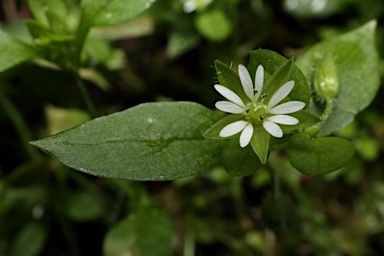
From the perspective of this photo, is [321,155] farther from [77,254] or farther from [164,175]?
[77,254]

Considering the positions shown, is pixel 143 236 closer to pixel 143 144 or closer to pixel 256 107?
pixel 143 144

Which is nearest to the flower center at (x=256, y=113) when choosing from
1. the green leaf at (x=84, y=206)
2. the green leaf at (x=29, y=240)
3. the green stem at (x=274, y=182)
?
the green stem at (x=274, y=182)

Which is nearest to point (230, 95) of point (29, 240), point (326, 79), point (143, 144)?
point (143, 144)

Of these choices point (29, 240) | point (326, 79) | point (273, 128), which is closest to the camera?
point (273, 128)

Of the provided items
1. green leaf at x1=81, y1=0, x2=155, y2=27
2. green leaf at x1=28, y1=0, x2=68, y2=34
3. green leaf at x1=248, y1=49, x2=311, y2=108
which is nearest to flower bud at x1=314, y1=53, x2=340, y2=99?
green leaf at x1=248, y1=49, x2=311, y2=108

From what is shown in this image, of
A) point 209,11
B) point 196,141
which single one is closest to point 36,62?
point 209,11
